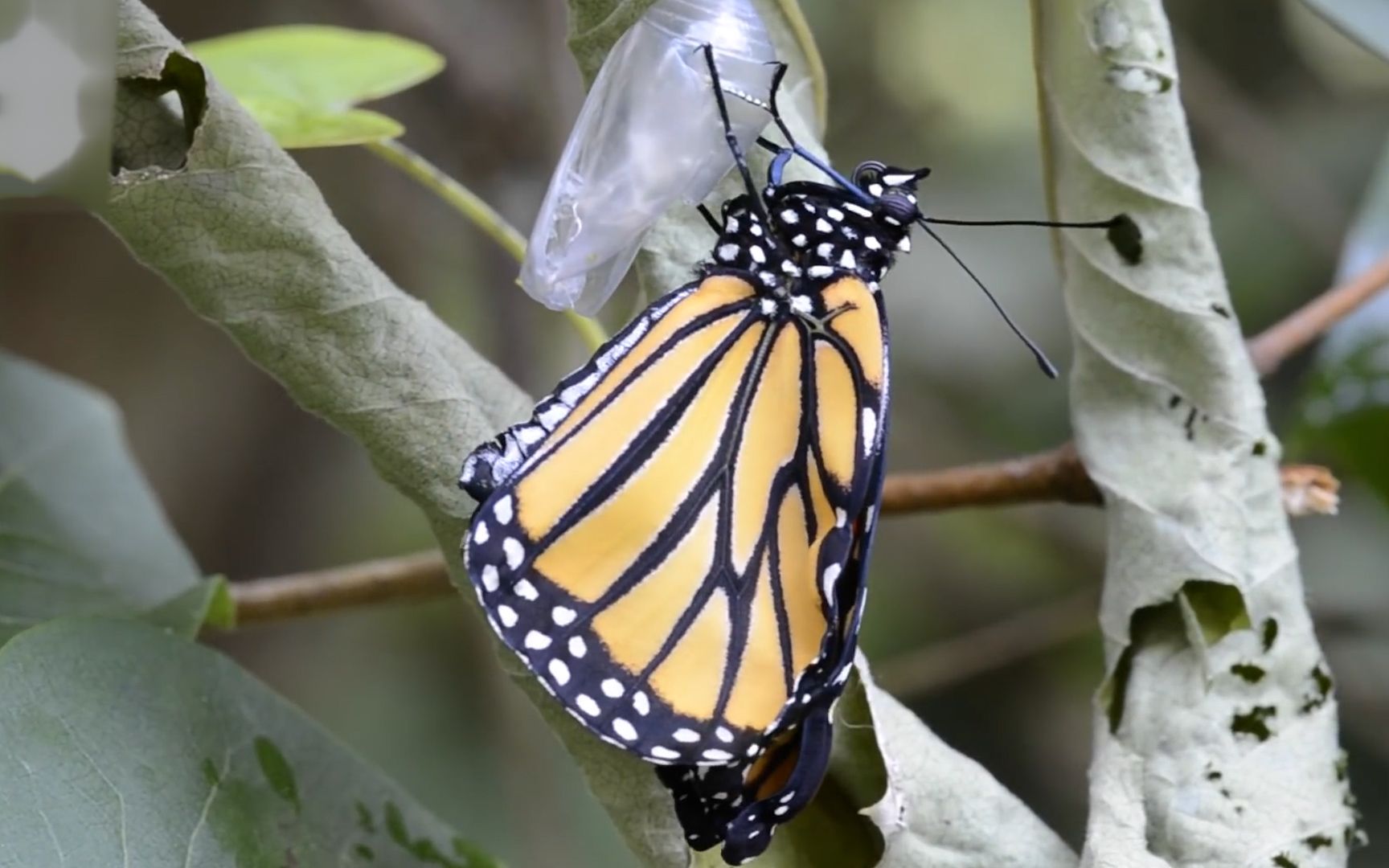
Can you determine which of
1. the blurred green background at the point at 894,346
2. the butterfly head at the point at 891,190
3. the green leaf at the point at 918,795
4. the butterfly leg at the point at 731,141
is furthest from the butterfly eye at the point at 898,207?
the blurred green background at the point at 894,346

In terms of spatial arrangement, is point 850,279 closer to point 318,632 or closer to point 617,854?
point 617,854

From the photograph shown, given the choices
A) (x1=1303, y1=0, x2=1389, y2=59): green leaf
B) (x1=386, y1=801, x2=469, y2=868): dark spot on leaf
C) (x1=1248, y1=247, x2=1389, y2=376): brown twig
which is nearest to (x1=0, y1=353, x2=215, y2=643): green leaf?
(x1=386, y1=801, x2=469, y2=868): dark spot on leaf

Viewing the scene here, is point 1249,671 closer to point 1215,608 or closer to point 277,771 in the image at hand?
point 1215,608

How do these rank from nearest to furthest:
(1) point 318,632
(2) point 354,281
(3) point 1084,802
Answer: (2) point 354,281 < (3) point 1084,802 < (1) point 318,632

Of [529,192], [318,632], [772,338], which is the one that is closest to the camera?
[772,338]

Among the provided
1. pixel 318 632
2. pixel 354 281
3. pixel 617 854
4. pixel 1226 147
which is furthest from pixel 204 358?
pixel 1226 147

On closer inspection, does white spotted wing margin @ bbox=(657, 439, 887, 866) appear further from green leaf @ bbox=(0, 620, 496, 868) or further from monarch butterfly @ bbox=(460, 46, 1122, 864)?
green leaf @ bbox=(0, 620, 496, 868)

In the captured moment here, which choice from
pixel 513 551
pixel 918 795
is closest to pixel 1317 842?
pixel 918 795
